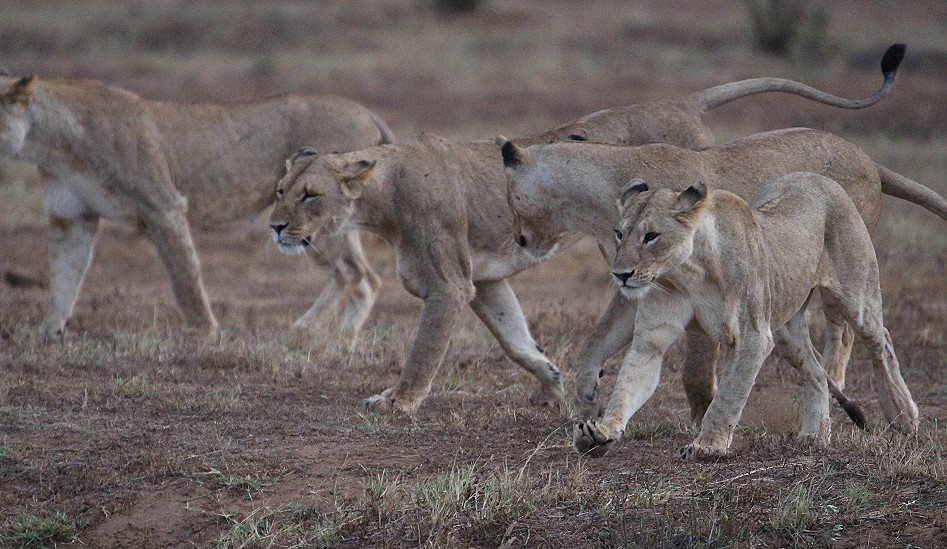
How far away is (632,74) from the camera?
22688mm

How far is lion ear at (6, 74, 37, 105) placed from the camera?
8.98 m

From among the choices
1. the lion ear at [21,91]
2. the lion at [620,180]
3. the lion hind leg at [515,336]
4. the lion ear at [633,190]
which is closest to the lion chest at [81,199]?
the lion ear at [21,91]

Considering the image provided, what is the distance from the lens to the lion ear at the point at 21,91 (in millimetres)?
8977

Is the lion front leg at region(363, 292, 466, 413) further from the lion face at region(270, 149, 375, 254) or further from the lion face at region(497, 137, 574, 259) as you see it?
the lion face at region(270, 149, 375, 254)

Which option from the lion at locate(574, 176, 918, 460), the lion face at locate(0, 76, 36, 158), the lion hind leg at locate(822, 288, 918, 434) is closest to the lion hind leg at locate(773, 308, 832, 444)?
the lion at locate(574, 176, 918, 460)

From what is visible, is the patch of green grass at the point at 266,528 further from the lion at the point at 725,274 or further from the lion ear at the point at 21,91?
the lion ear at the point at 21,91

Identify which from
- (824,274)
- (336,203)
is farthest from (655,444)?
(336,203)

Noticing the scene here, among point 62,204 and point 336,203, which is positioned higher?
point 336,203

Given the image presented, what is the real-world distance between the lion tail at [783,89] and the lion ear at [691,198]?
2.32 meters

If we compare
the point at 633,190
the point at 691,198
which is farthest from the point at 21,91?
the point at 691,198

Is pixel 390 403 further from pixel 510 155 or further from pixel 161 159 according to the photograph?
pixel 161 159

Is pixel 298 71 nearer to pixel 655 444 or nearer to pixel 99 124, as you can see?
pixel 99 124

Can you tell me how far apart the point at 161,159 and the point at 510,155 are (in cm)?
351

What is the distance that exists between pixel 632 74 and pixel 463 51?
357cm
